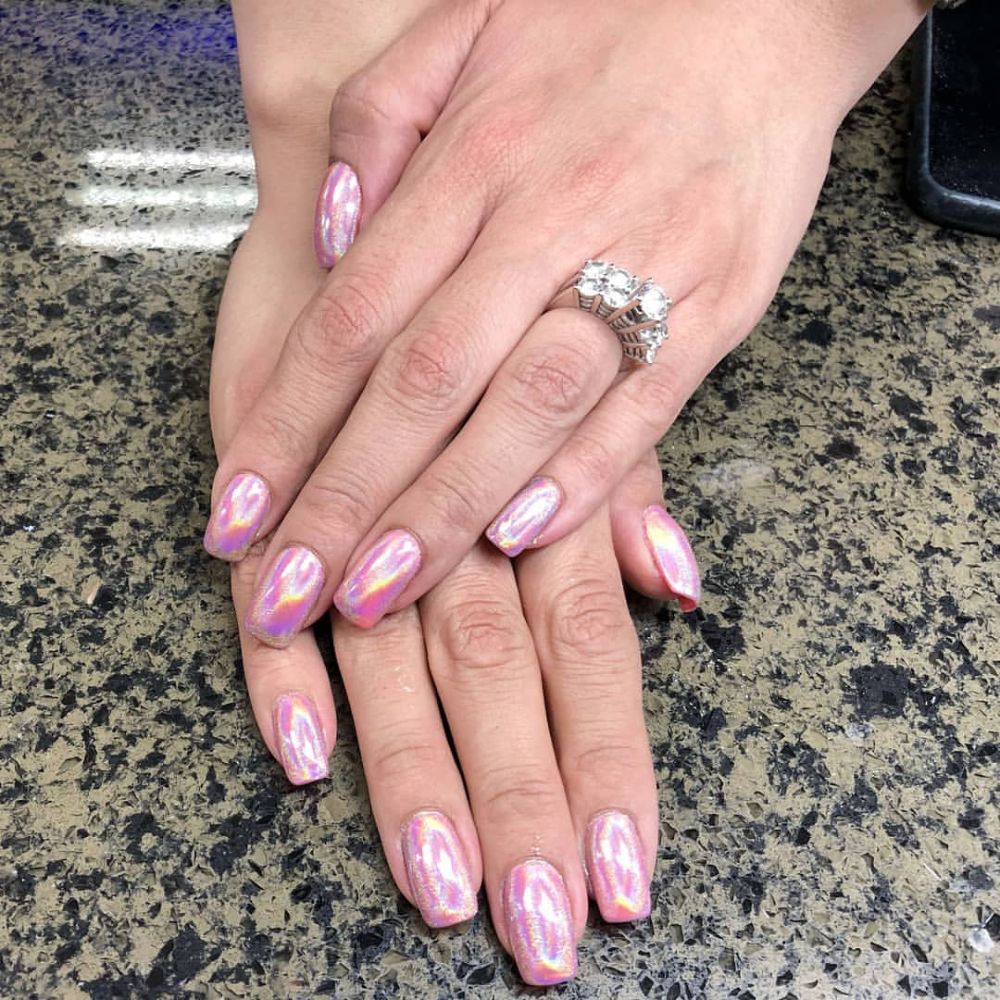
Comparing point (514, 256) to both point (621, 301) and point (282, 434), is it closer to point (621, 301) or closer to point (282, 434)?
point (621, 301)

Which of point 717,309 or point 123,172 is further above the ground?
point 717,309

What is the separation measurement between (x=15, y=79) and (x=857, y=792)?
3.60 feet

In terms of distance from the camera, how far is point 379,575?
708mm

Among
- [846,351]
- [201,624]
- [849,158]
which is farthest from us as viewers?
[849,158]

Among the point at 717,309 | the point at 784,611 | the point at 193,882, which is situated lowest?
the point at 193,882

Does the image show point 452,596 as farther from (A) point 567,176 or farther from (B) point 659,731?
(A) point 567,176

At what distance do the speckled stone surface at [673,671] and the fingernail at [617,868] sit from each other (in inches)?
0.6

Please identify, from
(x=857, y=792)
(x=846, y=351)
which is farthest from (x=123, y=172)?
(x=857, y=792)

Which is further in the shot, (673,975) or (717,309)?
(717,309)

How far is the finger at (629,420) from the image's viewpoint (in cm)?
75

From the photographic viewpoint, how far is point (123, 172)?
1019 millimetres

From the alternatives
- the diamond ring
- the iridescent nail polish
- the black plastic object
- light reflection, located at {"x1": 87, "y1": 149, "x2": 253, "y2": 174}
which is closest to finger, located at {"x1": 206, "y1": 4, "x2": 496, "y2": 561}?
the iridescent nail polish

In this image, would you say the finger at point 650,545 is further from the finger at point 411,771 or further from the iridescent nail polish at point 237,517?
the iridescent nail polish at point 237,517

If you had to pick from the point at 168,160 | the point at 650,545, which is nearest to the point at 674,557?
the point at 650,545
